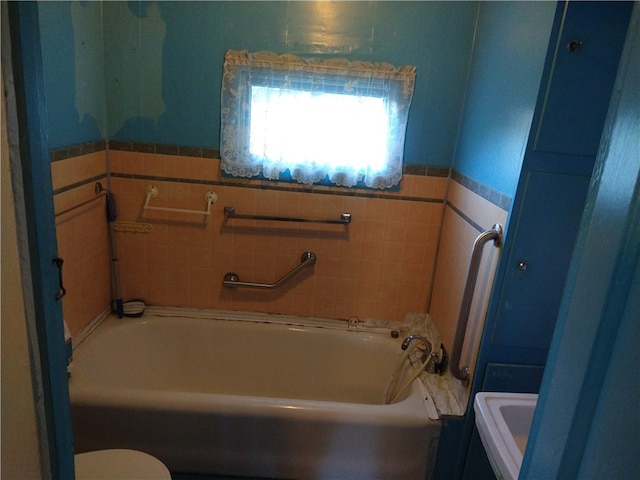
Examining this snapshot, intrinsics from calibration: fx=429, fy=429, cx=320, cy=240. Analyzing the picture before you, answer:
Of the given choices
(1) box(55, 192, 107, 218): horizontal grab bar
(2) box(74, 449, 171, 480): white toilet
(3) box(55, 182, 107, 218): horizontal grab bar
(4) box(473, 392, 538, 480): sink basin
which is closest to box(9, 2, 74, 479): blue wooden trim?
(2) box(74, 449, 171, 480): white toilet

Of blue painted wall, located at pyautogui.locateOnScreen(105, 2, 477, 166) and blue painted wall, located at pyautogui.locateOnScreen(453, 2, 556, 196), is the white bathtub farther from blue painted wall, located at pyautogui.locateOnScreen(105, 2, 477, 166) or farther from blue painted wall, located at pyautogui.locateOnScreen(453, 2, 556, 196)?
blue painted wall, located at pyautogui.locateOnScreen(105, 2, 477, 166)

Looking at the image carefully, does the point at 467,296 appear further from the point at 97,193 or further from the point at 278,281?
the point at 97,193

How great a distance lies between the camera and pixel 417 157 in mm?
2227

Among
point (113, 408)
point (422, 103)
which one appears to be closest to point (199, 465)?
point (113, 408)

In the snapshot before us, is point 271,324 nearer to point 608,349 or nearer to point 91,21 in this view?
point 91,21

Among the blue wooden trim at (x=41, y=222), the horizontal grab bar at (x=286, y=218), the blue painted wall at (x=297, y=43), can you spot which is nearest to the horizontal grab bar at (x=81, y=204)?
the blue painted wall at (x=297, y=43)

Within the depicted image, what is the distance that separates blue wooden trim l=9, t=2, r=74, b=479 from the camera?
515 mm

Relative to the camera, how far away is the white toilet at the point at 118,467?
1.29 meters

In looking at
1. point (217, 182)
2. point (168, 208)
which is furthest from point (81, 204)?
point (217, 182)

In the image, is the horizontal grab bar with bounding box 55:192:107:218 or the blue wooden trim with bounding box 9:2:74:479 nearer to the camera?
the blue wooden trim with bounding box 9:2:74:479

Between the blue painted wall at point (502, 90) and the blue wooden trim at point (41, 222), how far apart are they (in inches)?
54.8

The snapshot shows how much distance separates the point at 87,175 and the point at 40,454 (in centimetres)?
166

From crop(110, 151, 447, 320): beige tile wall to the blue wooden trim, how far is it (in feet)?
5.46

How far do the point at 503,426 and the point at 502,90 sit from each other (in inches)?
48.2
